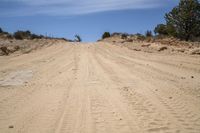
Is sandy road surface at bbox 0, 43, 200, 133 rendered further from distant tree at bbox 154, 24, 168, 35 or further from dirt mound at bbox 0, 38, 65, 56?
distant tree at bbox 154, 24, 168, 35

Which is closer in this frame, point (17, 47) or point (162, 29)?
point (17, 47)

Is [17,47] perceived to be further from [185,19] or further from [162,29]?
[162,29]

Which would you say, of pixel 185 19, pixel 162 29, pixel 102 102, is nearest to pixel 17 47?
pixel 185 19

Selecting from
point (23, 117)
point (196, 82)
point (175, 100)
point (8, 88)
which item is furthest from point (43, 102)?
point (196, 82)

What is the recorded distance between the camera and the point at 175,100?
7.65m

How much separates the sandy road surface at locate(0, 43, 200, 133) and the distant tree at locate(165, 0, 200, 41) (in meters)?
24.9

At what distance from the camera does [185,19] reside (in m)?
36.4

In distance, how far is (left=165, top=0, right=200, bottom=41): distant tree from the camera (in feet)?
117

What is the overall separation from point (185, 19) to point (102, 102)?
30.9 metres

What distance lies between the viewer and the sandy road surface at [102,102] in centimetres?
599

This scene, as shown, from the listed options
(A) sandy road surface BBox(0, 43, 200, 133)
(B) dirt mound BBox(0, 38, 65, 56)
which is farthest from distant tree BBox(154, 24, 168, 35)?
(A) sandy road surface BBox(0, 43, 200, 133)

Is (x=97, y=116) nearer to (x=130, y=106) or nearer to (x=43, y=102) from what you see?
(x=130, y=106)

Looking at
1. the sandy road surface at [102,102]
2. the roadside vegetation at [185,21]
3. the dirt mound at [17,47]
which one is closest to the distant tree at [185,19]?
the roadside vegetation at [185,21]

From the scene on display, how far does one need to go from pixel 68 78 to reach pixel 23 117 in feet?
15.7
